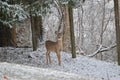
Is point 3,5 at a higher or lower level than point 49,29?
higher

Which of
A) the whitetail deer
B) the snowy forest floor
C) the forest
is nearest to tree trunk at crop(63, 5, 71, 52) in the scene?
the forest

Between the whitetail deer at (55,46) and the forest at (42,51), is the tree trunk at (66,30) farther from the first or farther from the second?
the whitetail deer at (55,46)

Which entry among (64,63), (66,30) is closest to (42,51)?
(64,63)

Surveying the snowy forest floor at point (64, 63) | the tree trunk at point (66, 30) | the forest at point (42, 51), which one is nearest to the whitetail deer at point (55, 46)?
the forest at point (42, 51)

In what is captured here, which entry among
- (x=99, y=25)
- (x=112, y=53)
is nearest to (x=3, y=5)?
(x=112, y=53)

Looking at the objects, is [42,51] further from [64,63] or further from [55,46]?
[55,46]

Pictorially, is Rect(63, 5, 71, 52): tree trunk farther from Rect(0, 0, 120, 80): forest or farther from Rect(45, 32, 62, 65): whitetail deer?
Rect(45, 32, 62, 65): whitetail deer

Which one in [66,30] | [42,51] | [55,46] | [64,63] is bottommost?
[64,63]

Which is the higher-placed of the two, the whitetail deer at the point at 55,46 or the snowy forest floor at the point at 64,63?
the whitetail deer at the point at 55,46

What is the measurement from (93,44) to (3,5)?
21.3m

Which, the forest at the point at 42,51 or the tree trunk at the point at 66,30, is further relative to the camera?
the tree trunk at the point at 66,30

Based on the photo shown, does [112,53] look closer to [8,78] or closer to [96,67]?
[96,67]

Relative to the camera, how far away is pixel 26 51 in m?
16.8

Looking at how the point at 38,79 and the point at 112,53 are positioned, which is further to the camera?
the point at 112,53
